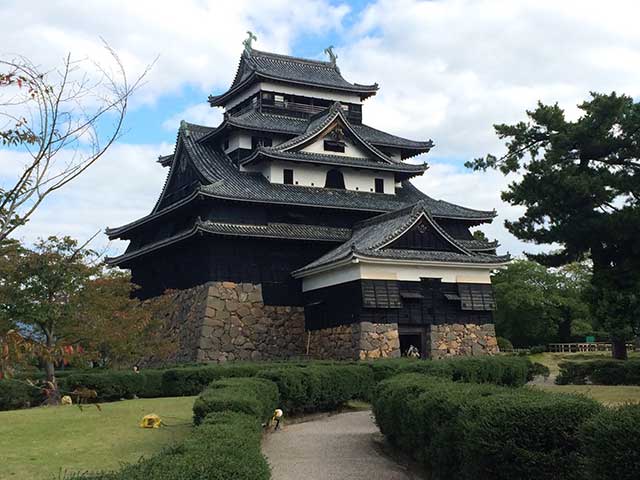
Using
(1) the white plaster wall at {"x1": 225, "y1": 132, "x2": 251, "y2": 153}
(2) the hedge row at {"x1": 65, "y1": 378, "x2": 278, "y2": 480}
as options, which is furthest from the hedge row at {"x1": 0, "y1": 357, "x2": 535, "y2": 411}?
(1) the white plaster wall at {"x1": 225, "y1": 132, "x2": 251, "y2": 153}

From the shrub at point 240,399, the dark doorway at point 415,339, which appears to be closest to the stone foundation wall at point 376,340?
the dark doorway at point 415,339

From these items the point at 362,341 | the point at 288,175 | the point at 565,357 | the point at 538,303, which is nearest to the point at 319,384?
the point at 362,341

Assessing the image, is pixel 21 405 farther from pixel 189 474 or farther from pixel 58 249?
pixel 189 474

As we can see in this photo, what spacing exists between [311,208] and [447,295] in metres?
7.59

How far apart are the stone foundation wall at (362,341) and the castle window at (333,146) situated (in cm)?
1022

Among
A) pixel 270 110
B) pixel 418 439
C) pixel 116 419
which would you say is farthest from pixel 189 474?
pixel 270 110

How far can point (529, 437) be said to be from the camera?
7.62 meters

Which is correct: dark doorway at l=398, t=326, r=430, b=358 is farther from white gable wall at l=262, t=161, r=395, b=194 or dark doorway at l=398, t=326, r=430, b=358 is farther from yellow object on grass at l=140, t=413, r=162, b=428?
yellow object on grass at l=140, t=413, r=162, b=428

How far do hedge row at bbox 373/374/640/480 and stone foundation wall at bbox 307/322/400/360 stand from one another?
16.3 metres

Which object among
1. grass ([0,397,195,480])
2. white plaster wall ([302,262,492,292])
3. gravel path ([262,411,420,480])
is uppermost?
white plaster wall ([302,262,492,292])

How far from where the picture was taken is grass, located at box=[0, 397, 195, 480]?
37.4 feet

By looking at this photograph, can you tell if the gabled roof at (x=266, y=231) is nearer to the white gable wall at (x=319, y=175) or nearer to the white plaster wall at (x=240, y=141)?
the white gable wall at (x=319, y=175)

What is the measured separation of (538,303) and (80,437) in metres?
44.9

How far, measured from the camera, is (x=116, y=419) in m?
17.1
